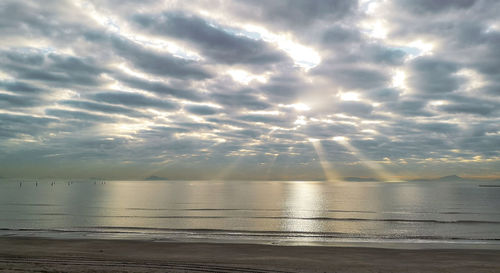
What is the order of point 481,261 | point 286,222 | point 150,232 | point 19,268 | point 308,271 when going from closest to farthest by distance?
point 19,268 → point 308,271 → point 481,261 → point 150,232 → point 286,222

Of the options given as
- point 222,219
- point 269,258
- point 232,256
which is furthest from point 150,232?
point 269,258

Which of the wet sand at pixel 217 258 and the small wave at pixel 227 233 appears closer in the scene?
the wet sand at pixel 217 258

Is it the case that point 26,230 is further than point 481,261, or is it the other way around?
point 26,230

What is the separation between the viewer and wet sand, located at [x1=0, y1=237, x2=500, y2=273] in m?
23.4

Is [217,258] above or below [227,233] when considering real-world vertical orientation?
above

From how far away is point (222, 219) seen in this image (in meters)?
61.0

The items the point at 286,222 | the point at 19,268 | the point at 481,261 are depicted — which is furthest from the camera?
the point at 286,222

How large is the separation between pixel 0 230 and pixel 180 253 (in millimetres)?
34392

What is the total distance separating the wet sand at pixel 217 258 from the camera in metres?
23.4

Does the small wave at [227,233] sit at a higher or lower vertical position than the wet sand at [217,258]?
lower

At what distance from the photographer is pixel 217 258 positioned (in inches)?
1101

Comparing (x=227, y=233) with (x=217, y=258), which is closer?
(x=217, y=258)

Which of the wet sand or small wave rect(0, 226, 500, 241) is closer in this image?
the wet sand

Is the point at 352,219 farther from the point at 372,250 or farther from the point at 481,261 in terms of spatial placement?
the point at 481,261
